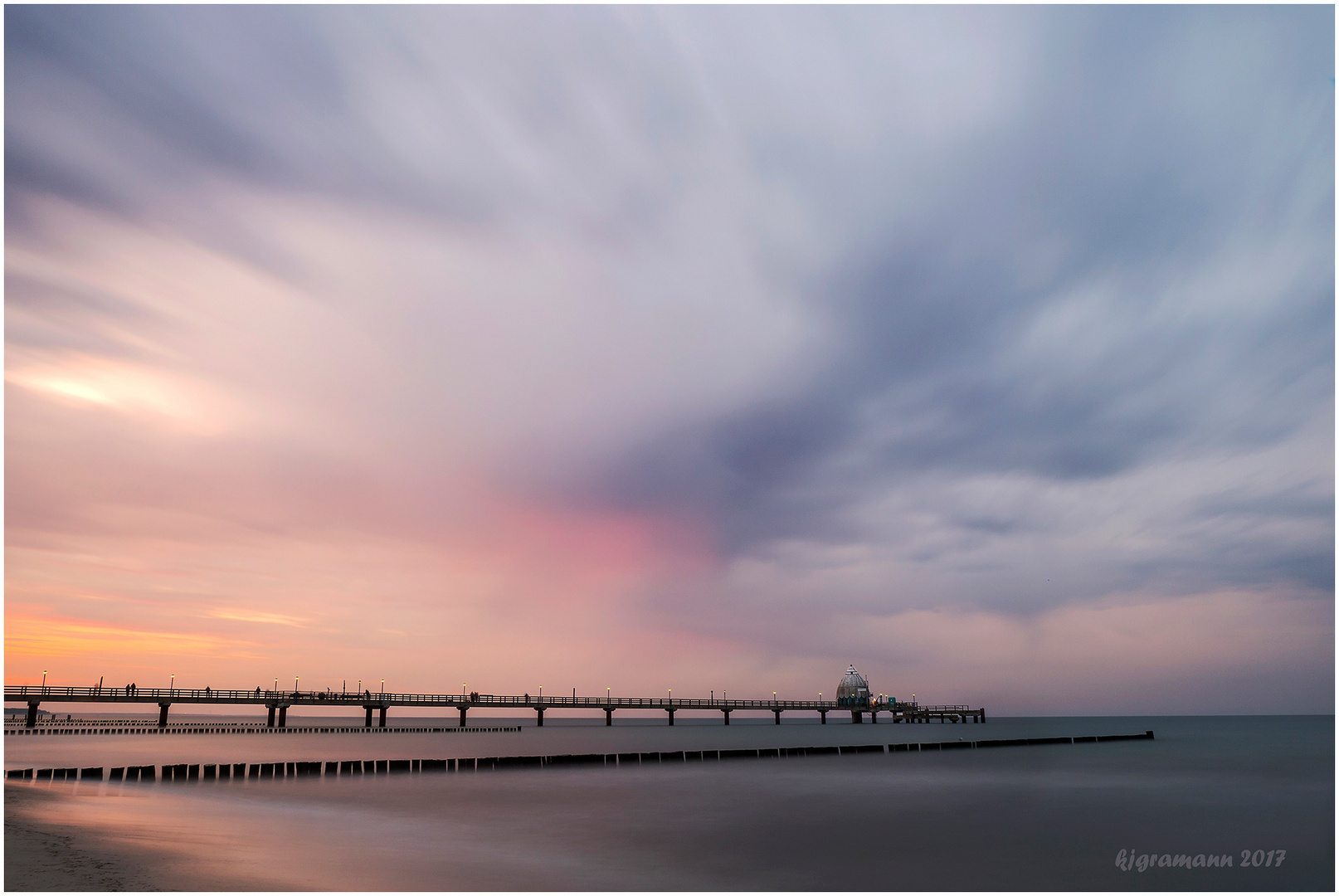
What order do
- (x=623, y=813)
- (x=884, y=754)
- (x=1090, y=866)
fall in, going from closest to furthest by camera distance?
(x=1090, y=866) < (x=623, y=813) < (x=884, y=754)

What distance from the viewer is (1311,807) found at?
42.9 metres

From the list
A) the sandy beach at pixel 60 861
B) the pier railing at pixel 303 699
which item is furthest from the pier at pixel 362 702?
the sandy beach at pixel 60 861

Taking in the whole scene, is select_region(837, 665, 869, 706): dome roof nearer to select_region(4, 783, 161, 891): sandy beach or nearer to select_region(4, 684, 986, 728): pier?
select_region(4, 684, 986, 728): pier

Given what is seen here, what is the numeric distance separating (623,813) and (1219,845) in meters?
23.1

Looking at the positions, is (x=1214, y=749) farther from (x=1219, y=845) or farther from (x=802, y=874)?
(x=802, y=874)

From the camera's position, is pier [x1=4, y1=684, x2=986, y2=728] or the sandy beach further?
pier [x1=4, y1=684, x2=986, y2=728]

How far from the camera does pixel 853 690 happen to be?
18788 centimetres

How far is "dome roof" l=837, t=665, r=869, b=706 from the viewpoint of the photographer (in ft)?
606

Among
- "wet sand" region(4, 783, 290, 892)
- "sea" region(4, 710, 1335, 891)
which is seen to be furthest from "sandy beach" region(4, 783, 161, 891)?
"sea" region(4, 710, 1335, 891)

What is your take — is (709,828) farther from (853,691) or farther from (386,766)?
(853,691)

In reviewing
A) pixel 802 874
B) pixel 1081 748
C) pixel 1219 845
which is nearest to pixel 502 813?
pixel 802 874

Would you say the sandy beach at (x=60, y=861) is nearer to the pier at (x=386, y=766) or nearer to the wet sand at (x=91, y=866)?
the wet sand at (x=91, y=866)

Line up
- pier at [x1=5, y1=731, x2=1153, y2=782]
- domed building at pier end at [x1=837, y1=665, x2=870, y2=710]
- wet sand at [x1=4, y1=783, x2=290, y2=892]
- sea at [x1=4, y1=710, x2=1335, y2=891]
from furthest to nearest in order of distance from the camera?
domed building at pier end at [x1=837, y1=665, x2=870, y2=710] < pier at [x1=5, y1=731, x2=1153, y2=782] < sea at [x1=4, y1=710, x2=1335, y2=891] < wet sand at [x1=4, y1=783, x2=290, y2=892]

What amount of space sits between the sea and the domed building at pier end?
126 m
